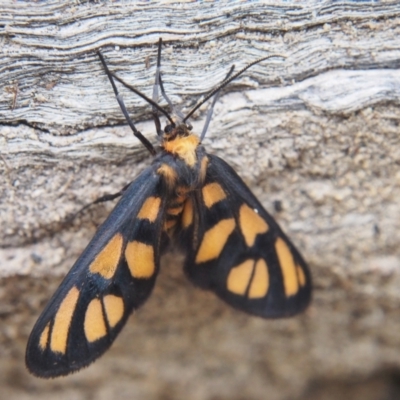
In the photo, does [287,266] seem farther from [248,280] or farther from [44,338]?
[44,338]

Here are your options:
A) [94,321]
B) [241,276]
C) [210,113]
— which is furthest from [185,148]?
[94,321]

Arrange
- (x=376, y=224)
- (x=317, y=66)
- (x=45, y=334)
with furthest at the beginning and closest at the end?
(x=376, y=224) < (x=317, y=66) < (x=45, y=334)

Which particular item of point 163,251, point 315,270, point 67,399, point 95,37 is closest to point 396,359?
point 315,270

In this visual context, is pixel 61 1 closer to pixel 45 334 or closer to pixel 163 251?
pixel 163 251

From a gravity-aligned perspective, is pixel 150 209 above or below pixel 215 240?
above

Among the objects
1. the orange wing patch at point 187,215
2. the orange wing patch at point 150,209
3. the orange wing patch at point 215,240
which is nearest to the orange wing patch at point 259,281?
the orange wing patch at point 215,240

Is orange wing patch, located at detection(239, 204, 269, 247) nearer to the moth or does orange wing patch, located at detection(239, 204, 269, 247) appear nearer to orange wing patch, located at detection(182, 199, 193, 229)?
the moth
